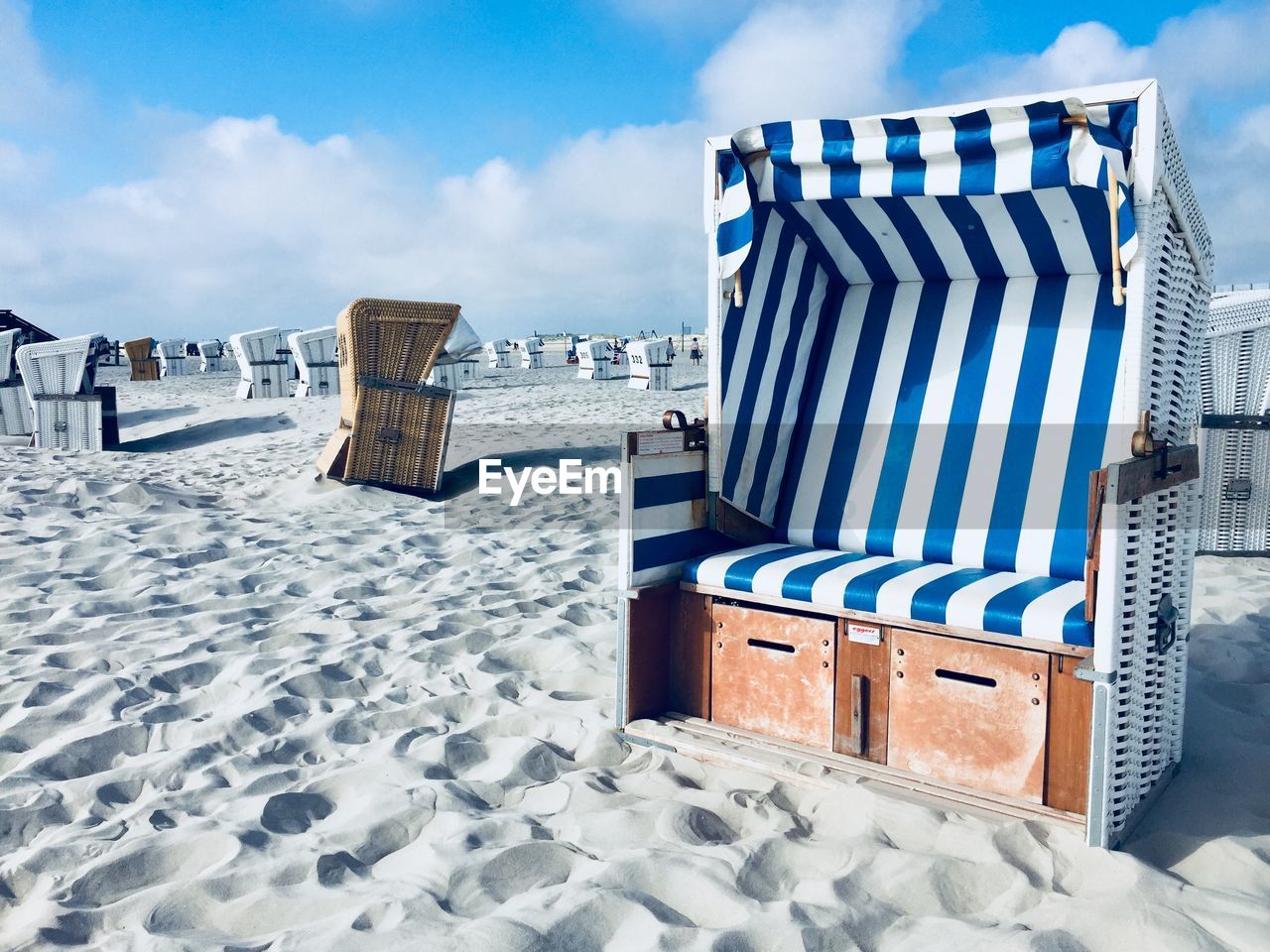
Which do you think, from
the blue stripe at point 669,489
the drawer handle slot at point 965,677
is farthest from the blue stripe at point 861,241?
the drawer handle slot at point 965,677

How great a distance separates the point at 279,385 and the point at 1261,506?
1615 centimetres

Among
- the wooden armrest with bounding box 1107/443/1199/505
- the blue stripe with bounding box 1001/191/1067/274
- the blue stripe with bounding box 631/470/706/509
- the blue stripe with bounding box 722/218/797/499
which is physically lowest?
the blue stripe with bounding box 631/470/706/509

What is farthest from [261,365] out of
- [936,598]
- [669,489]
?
[936,598]

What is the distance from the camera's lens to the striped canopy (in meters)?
2.48

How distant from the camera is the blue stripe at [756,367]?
11.7 ft

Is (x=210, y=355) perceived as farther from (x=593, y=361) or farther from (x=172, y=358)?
(x=593, y=361)

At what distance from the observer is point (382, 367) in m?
7.45

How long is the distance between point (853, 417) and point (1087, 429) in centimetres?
86

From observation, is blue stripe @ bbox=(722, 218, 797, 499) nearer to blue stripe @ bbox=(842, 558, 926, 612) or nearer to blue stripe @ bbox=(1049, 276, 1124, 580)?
blue stripe @ bbox=(842, 558, 926, 612)

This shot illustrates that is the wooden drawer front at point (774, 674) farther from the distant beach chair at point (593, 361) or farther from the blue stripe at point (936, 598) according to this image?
the distant beach chair at point (593, 361)

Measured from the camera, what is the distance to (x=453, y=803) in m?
2.57

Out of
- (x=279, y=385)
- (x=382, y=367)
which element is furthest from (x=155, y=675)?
(x=279, y=385)

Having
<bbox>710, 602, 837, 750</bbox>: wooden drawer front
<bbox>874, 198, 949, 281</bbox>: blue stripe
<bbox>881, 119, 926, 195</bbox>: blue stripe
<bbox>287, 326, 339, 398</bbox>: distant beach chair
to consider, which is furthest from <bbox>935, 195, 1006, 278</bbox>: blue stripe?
<bbox>287, 326, 339, 398</bbox>: distant beach chair

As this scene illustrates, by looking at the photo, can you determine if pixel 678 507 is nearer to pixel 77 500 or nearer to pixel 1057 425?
pixel 1057 425
